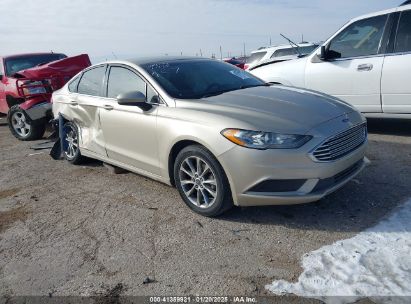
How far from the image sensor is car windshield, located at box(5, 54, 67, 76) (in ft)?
30.8

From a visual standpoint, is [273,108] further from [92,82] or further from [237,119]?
[92,82]

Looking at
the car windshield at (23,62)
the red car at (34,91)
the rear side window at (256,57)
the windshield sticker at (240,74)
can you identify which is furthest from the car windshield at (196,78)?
the rear side window at (256,57)

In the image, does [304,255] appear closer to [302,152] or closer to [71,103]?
[302,152]

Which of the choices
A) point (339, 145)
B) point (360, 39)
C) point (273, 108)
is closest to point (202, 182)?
point (273, 108)

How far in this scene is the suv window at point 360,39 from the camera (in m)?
6.01

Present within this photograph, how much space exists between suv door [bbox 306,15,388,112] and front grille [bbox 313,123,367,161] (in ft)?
7.43

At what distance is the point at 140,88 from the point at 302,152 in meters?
2.06

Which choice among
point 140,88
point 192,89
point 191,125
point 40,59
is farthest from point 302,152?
point 40,59

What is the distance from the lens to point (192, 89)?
14.3 feet

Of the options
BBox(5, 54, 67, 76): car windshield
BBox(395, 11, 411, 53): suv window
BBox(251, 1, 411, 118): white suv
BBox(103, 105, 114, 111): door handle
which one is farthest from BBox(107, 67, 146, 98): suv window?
BBox(5, 54, 67, 76): car windshield

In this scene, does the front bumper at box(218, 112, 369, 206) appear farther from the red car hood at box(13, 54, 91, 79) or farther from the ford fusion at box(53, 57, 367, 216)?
the red car hood at box(13, 54, 91, 79)

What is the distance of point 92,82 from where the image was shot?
5410mm

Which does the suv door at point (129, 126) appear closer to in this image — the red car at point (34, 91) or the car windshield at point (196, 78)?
the car windshield at point (196, 78)

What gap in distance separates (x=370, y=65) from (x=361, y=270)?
13.1 feet
